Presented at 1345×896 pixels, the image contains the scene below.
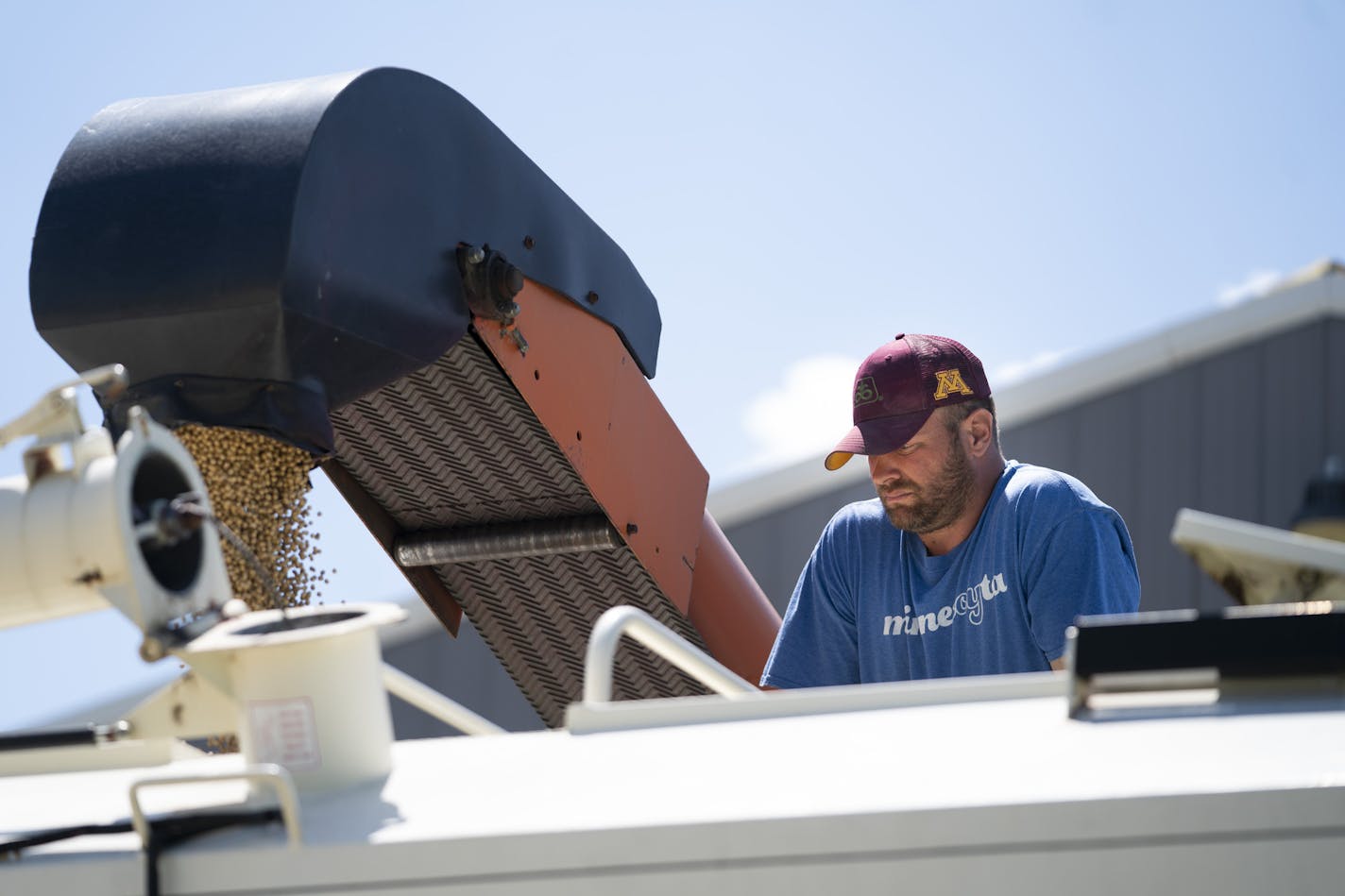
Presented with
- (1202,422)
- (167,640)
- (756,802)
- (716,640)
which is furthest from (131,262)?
(1202,422)

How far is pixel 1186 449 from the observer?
843cm

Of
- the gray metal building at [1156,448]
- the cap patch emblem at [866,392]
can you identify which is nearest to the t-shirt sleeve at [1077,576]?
the cap patch emblem at [866,392]

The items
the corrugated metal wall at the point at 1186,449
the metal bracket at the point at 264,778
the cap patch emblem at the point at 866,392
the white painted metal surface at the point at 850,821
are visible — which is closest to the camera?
the white painted metal surface at the point at 850,821

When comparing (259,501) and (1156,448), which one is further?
(1156,448)

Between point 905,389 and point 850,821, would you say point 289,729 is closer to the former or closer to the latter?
point 850,821

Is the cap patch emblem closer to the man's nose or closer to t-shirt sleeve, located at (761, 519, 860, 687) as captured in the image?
the man's nose

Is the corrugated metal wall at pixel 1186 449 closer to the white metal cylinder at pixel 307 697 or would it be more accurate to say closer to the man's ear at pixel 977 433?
the man's ear at pixel 977 433

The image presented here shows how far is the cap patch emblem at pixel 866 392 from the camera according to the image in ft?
10.3

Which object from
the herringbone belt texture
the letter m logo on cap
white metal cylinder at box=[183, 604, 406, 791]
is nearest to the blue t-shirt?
the letter m logo on cap

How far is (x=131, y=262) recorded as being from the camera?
83.5 inches

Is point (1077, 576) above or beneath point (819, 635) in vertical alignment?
above

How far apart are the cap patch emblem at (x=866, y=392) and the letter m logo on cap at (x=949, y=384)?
0.40 feet

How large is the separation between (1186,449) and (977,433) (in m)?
5.77

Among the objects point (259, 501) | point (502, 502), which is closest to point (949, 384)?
point (502, 502)
